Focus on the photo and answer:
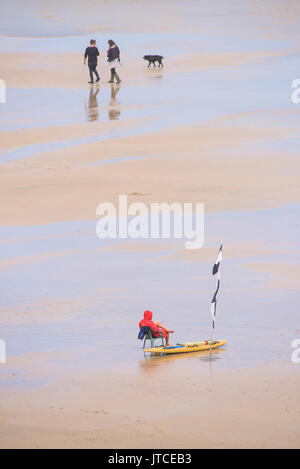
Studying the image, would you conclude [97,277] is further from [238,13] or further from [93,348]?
[238,13]

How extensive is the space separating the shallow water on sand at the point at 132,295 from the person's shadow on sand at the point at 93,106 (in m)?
9.43

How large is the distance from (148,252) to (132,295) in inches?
90.8

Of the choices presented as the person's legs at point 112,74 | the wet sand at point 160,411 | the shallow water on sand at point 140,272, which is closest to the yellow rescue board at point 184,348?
the shallow water on sand at point 140,272

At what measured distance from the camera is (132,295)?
55.7 ft

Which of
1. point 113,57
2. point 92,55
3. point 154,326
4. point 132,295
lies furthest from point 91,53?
point 154,326

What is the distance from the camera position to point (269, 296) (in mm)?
16656

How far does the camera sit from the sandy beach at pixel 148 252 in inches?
492

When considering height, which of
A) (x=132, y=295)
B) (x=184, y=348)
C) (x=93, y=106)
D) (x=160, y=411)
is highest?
(x=93, y=106)

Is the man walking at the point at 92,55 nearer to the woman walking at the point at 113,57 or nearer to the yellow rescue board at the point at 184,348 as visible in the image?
the woman walking at the point at 113,57

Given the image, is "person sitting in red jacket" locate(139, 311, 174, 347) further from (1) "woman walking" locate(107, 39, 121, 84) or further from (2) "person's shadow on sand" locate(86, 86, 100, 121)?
(1) "woman walking" locate(107, 39, 121, 84)

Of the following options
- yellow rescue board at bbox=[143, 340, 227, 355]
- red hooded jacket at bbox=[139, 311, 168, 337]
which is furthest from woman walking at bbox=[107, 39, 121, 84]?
yellow rescue board at bbox=[143, 340, 227, 355]

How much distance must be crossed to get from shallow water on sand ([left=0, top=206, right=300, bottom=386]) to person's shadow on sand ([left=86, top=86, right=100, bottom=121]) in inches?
371

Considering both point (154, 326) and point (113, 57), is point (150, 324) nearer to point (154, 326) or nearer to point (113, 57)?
point (154, 326)

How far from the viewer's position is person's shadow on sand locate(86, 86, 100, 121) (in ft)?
98.6
